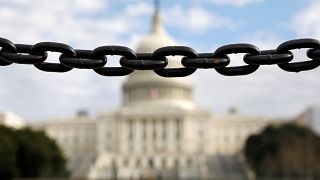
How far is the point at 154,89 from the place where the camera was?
133625mm

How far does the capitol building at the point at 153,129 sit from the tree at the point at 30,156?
38.3 metres

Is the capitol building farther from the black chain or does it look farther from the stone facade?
the black chain

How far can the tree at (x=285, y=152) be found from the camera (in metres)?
78.6

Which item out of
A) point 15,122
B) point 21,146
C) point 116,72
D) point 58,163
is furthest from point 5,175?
point 15,122

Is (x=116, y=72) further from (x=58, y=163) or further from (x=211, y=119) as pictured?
(x=211, y=119)

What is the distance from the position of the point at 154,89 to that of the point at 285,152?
178 ft

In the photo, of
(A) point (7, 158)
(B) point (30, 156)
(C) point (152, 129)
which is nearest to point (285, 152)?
(B) point (30, 156)

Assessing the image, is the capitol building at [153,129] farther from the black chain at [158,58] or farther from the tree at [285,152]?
the black chain at [158,58]

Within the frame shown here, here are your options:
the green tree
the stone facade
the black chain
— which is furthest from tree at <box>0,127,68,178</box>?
the black chain

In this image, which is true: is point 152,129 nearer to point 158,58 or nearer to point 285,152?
point 285,152

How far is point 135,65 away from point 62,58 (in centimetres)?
41

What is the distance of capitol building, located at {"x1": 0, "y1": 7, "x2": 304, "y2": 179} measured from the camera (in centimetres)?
12338

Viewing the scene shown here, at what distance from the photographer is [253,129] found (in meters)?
140

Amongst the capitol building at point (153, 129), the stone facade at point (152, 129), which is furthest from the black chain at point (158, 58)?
the stone facade at point (152, 129)
